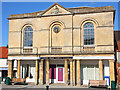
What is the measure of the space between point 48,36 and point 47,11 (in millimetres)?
3052

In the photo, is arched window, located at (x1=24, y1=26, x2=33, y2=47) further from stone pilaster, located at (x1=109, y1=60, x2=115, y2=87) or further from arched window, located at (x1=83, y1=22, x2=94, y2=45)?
stone pilaster, located at (x1=109, y1=60, x2=115, y2=87)

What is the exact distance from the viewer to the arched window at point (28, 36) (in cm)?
2025

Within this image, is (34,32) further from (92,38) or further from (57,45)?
(92,38)

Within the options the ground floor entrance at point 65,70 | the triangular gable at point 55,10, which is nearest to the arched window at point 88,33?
the ground floor entrance at point 65,70

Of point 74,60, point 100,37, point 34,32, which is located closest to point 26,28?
point 34,32

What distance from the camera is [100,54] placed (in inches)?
691

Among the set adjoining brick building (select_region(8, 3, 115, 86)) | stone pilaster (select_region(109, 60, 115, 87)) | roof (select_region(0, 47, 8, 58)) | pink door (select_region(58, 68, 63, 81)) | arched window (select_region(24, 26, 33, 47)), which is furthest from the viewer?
roof (select_region(0, 47, 8, 58))

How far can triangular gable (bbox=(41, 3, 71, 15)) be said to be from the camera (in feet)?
62.8

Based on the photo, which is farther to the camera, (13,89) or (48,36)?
(48,36)

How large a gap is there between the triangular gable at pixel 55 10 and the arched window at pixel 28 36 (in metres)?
2.76

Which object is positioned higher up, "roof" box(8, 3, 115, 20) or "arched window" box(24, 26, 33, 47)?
"roof" box(8, 3, 115, 20)

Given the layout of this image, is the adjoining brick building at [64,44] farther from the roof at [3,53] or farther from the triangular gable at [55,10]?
the roof at [3,53]

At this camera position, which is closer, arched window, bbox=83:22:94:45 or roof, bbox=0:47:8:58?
arched window, bbox=83:22:94:45

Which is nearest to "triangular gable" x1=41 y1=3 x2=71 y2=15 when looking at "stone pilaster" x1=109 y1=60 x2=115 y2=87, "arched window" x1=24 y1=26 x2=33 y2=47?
"arched window" x1=24 y1=26 x2=33 y2=47
